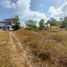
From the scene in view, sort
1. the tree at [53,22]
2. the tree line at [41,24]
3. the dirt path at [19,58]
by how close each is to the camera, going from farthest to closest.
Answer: the tree at [53,22] < the tree line at [41,24] < the dirt path at [19,58]

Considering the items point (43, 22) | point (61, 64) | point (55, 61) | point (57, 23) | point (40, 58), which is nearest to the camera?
point (61, 64)

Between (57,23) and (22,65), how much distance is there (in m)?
→ 84.9

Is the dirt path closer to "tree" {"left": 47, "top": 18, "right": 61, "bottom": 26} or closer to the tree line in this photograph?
the tree line

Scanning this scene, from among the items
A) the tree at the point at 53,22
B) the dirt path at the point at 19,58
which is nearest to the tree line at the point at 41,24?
the tree at the point at 53,22

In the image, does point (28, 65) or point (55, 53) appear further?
point (55, 53)

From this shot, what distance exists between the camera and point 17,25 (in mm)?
81562

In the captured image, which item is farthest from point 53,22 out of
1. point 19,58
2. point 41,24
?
point 19,58

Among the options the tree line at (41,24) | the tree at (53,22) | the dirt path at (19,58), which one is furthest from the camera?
the tree at (53,22)

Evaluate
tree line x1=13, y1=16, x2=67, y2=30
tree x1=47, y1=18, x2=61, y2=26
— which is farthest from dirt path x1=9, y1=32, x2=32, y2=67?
tree x1=47, y1=18, x2=61, y2=26

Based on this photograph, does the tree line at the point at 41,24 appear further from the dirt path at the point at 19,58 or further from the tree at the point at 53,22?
the dirt path at the point at 19,58

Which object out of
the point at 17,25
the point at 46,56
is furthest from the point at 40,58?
the point at 17,25

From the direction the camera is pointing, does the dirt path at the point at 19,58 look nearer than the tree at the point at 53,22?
Yes

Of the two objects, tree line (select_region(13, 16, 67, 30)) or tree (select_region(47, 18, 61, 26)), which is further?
tree (select_region(47, 18, 61, 26))

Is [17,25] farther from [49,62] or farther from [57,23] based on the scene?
[49,62]
